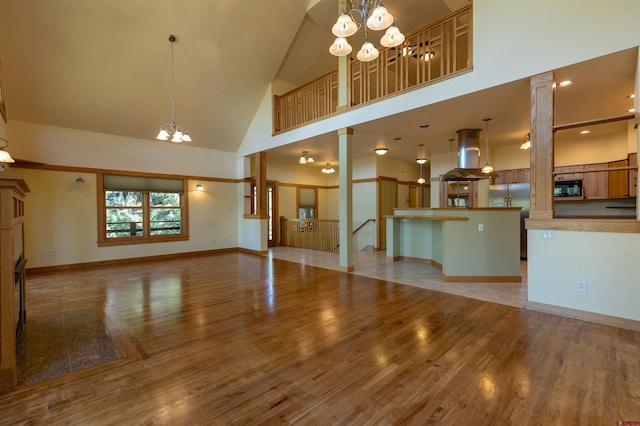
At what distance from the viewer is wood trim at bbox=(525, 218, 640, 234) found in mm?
2986

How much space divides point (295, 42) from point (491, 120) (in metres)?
4.84

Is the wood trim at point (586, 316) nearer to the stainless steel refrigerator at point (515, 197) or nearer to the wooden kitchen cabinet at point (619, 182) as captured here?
the stainless steel refrigerator at point (515, 197)

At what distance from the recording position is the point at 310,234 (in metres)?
9.22

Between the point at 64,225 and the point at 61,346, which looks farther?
the point at 64,225

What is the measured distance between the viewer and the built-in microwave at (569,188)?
653 cm

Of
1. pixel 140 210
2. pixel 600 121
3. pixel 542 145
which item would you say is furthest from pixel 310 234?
pixel 600 121

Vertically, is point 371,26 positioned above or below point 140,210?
above

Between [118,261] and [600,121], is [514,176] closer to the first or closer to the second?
[600,121]

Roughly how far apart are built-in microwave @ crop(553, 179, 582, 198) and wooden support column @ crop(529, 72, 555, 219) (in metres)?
4.35

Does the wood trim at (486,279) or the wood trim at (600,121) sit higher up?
the wood trim at (600,121)

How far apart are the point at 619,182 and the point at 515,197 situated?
1846 mm

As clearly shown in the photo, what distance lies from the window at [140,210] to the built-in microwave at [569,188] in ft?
31.3

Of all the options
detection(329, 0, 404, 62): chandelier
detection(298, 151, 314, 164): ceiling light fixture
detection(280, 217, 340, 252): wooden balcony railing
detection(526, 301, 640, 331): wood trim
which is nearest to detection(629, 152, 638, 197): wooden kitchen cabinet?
detection(526, 301, 640, 331): wood trim

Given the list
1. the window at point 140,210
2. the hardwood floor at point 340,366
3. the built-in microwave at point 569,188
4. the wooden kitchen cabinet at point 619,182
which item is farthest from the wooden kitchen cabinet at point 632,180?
the window at point 140,210
